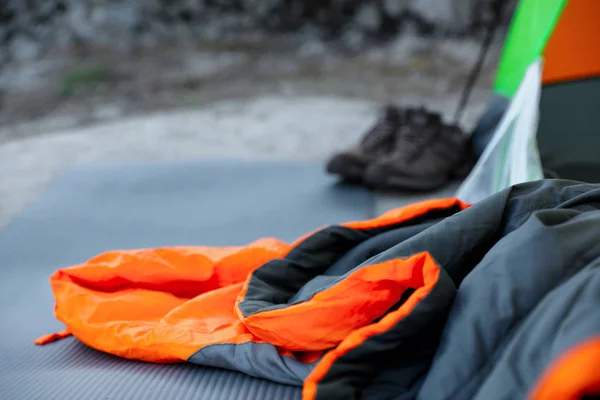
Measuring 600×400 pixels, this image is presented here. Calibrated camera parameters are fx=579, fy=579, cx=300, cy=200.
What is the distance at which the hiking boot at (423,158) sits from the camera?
1.78 metres

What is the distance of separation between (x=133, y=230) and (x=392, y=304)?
1.02 metres

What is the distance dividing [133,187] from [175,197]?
7.0 inches

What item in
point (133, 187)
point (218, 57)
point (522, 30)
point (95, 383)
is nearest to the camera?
point (95, 383)

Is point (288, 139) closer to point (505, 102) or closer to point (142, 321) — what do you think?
point (505, 102)

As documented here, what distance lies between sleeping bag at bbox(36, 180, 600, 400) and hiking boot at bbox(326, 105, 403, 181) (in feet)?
2.49

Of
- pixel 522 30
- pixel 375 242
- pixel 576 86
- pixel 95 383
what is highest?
pixel 522 30

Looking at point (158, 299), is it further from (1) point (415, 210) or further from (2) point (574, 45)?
(2) point (574, 45)

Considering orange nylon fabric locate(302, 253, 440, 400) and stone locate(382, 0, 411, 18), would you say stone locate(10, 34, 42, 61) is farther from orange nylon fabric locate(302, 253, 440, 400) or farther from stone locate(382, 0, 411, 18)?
orange nylon fabric locate(302, 253, 440, 400)

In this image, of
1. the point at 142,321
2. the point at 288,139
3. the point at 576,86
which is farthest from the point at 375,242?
the point at 288,139

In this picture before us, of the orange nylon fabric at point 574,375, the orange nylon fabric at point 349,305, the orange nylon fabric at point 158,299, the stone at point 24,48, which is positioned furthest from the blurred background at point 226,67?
the orange nylon fabric at point 574,375

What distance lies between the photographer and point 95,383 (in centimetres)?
90

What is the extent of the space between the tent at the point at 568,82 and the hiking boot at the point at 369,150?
0.44 meters

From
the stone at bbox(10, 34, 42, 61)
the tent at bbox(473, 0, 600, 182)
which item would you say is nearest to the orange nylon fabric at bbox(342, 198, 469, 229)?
the tent at bbox(473, 0, 600, 182)

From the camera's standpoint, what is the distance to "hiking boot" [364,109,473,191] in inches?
69.9
